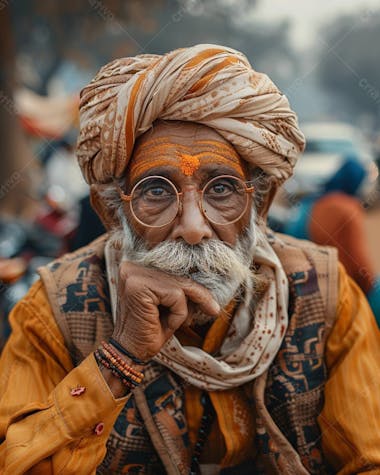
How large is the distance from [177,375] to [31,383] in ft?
1.95

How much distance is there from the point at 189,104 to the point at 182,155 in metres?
0.19

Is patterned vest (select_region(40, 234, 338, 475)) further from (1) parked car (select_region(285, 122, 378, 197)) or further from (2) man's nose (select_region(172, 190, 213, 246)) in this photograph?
(1) parked car (select_region(285, 122, 378, 197))

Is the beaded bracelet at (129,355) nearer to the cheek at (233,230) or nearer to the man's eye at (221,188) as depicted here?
the cheek at (233,230)

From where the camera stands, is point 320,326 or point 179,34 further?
point 179,34

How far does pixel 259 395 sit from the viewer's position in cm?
248

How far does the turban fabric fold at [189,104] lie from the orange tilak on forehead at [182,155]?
5 centimetres

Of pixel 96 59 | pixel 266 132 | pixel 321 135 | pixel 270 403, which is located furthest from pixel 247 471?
pixel 96 59

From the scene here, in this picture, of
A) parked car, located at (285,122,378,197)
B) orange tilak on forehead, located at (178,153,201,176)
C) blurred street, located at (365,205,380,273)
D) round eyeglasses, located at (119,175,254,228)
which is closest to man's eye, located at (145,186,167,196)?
round eyeglasses, located at (119,175,254,228)

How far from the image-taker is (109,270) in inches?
104

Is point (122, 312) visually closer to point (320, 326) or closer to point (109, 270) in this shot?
point (109, 270)

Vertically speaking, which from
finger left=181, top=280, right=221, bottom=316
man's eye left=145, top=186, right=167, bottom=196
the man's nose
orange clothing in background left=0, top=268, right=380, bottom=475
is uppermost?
the man's nose

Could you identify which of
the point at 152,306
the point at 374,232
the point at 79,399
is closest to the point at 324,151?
the point at 374,232

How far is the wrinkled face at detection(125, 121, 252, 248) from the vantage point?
Answer: 2285mm

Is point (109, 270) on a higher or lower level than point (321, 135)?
higher
